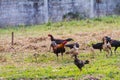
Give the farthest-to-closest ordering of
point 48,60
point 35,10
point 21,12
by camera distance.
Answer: point 35,10
point 21,12
point 48,60

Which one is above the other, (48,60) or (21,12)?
(21,12)

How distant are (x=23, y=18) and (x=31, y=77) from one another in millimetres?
15332

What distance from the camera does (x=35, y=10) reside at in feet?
87.4

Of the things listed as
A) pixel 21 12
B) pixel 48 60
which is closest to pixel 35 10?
pixel 21 12

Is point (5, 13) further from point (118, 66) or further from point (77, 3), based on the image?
point (118, 66)

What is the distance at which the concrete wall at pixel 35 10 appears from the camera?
86.1 ft

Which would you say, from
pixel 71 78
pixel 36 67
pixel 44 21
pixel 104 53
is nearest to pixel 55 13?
pixel 44 21

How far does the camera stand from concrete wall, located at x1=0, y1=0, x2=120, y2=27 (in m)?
26.2

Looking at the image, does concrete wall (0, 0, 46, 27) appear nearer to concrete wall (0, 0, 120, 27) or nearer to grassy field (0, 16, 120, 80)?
concrete wall (0, 0, 120, 27)

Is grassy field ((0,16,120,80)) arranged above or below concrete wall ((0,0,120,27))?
below

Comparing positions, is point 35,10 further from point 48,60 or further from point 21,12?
point 48,60

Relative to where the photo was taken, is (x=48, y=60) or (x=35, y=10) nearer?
(x=48, y=60)

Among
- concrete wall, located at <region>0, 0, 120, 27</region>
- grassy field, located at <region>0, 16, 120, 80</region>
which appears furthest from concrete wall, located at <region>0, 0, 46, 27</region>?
grassy field, located at <region>0, 16, 120, 80</region>

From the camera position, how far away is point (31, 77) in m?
11.3
